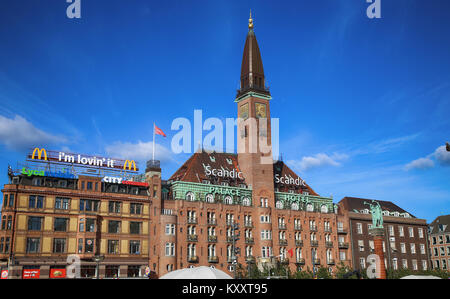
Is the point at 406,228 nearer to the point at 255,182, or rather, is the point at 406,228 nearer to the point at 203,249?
the point at 255,182

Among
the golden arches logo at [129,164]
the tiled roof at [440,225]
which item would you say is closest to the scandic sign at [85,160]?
the golden arches logo at [129,164]

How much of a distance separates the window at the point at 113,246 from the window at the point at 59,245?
7511 mm

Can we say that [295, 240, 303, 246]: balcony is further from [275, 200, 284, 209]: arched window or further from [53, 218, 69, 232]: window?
[53, 218, 69, 232]: window

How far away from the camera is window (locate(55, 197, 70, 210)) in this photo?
264 ft

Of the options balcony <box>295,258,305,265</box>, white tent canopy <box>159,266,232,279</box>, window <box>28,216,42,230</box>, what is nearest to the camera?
white tent canopy <box>159,266,232,279</box>

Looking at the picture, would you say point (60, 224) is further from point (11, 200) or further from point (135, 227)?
point (135, 227)

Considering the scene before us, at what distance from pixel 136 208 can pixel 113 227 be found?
18.4ft

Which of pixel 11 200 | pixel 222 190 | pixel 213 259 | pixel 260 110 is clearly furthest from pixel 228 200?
pixel 11 200

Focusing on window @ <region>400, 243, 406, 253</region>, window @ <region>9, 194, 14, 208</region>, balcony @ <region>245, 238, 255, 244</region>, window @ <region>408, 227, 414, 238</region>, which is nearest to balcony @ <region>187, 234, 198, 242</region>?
balcony @ <region>245, 238, 255, 244</region>

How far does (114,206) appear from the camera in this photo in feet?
281

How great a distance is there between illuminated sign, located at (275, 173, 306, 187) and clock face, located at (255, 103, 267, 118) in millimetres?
Result: 14348
